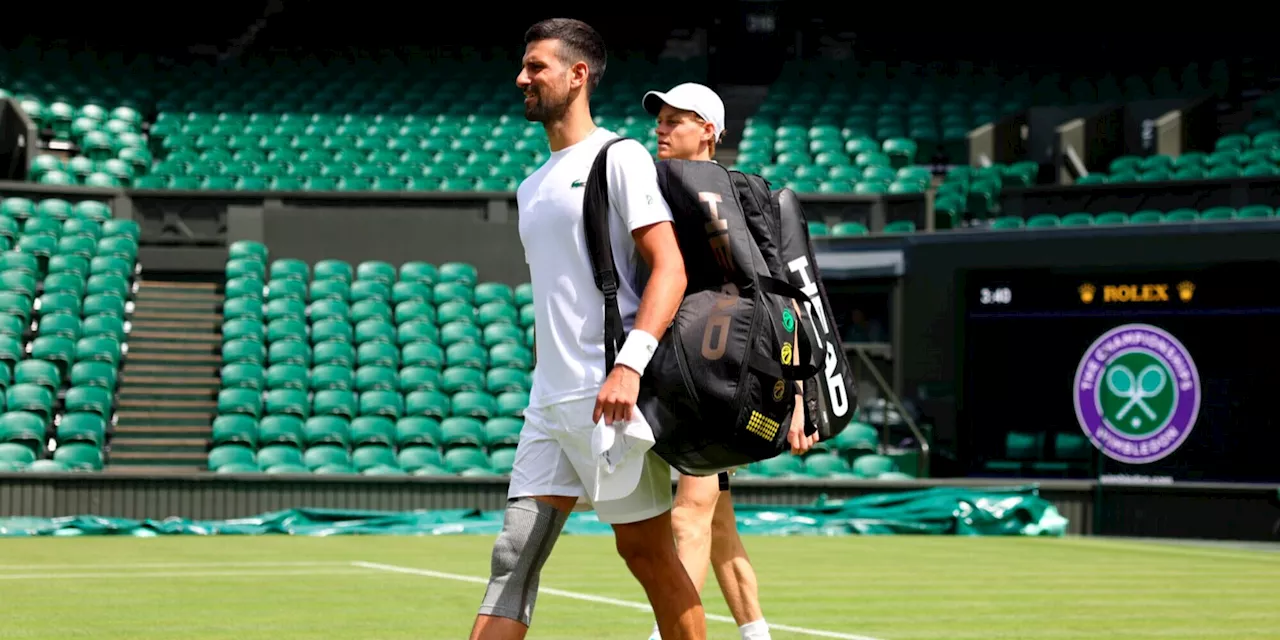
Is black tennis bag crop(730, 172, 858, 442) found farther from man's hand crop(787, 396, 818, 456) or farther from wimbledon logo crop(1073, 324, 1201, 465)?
wimbledon logo crop(1073, 324, 1201, 465)

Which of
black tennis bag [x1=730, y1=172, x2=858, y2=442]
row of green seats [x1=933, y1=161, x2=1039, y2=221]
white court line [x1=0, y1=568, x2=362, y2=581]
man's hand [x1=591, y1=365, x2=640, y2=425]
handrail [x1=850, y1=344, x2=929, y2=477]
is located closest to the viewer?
man's hand [x1=591, y1=365, x2=640, y2=425]

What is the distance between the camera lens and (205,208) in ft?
84.5

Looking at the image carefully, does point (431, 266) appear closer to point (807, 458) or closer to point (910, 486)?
point (807, 458)

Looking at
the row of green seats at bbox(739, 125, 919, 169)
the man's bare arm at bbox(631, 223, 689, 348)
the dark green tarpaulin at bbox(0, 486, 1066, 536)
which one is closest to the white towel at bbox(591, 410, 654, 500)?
the man's bare arm at bbox(631, 223, 689, 348)

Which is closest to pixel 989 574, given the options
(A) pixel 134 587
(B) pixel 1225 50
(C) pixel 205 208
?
(A) pixel 134 587

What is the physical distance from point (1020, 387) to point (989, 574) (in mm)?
9406

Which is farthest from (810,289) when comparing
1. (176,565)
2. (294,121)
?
(294,121)

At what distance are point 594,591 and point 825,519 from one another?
8704mm

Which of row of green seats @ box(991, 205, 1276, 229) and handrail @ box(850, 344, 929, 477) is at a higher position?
row of green seats @ box(991, 205, 1276, 229)

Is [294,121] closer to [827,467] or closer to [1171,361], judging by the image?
[827,467]

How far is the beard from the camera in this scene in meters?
4.86

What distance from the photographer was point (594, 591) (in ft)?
35.3

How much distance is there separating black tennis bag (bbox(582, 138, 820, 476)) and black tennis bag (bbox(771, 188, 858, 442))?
0.81 m

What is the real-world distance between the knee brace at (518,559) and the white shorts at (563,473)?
0.06 m
